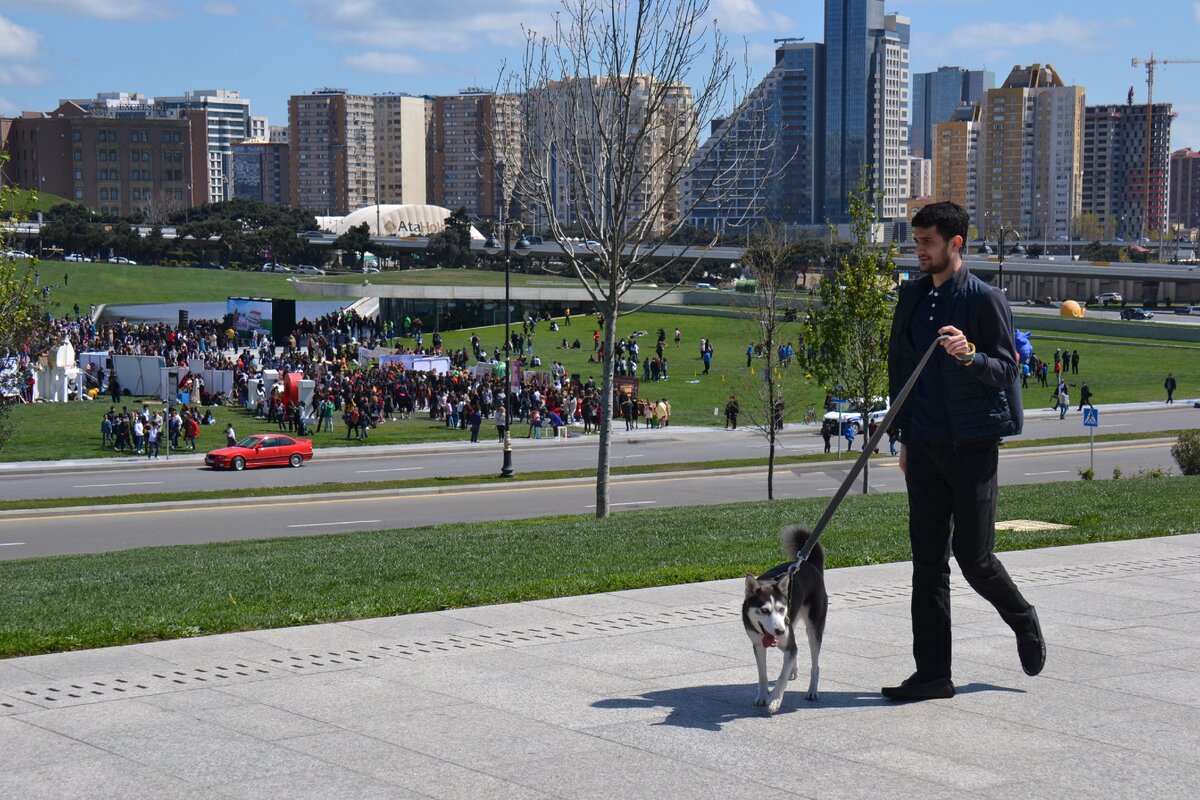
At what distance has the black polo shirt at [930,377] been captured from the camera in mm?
6371

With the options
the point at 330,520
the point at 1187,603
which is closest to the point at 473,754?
the point at 1187,603

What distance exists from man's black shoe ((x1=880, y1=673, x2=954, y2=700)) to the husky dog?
14.8 inches

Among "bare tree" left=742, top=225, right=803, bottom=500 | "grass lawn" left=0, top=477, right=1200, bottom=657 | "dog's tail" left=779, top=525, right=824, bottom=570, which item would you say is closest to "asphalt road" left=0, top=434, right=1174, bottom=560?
"bare tree" left=742, top=225, right=803, bottom=500

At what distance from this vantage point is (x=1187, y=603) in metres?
8.96

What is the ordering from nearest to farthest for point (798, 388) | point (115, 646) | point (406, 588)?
point (115, 646) → point (406, 588) → point (798, 388)

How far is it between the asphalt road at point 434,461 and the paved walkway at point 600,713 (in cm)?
2379

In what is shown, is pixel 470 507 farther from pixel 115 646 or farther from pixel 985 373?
pixel 985 373

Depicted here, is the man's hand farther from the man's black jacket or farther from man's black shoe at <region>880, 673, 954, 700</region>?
man's black shoe at <region>880, 673, 954, 700</region>

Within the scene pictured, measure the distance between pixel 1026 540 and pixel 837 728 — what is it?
6340mm

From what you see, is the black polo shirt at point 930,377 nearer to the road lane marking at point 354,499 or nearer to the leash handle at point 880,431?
the leash handle at point 880,431

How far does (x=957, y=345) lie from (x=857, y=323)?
2262 centimetres

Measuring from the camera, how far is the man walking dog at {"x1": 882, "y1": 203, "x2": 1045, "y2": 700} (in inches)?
247

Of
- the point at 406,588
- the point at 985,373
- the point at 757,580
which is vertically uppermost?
the point at 985,373

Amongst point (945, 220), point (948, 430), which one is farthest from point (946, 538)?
point (945, 220)
